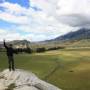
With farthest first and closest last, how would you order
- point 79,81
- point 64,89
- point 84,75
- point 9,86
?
point 84,75, point 79,81, point 64,89, point 9,86

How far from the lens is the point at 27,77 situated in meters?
32.5

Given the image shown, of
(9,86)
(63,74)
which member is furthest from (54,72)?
(9,86)

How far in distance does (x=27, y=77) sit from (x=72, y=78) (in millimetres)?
11877

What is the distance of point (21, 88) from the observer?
27531mm

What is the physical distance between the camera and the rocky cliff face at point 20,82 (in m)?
28.5

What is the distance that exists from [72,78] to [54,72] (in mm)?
7005

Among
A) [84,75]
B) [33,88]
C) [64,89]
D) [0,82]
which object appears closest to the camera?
[33,88]

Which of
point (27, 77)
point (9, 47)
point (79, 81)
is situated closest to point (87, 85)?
point (79, 81)

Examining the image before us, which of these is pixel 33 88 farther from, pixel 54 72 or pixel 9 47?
pixel 54 72

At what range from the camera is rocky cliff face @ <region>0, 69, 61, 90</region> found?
28.5 m

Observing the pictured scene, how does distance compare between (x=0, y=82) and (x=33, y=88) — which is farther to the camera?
(x=0, y=82)

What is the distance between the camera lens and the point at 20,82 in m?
31.0

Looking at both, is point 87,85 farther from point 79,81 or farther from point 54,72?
point 54,72

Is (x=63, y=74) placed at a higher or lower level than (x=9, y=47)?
lower
